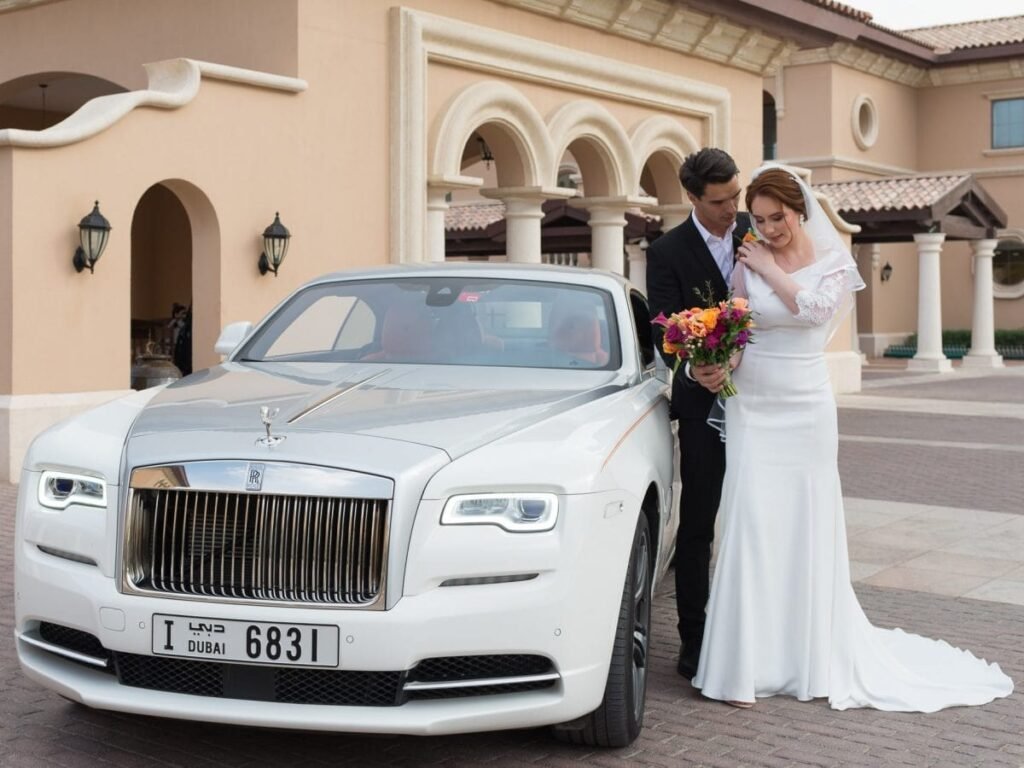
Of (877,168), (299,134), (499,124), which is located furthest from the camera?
(877,168)

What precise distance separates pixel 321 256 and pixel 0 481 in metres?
4.43

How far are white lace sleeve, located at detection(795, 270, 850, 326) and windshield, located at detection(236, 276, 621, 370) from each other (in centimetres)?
78

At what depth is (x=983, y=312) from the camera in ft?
110

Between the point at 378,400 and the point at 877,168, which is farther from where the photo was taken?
the point at 877,168

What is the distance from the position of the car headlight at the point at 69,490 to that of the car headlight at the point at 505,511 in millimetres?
1116

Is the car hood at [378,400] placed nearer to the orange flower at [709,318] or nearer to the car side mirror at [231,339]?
the car side mirror at [231,339]

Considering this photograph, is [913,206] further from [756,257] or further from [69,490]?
[69,490]

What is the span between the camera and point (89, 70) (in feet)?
53.3

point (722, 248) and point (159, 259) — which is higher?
point (159, 259)

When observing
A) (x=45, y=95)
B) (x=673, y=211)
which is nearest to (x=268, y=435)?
(x=673, y=211)

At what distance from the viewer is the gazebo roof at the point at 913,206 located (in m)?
29.3

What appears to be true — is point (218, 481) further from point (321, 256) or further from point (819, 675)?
point (321, 256)

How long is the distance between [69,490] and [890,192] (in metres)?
28.3

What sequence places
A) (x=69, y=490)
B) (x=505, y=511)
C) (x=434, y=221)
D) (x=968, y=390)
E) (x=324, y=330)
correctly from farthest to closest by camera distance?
(x=968, y=390) < (x=434, y=221) < (x=324, y=330) < (x=69, y=490) < (x=505, y=511)
